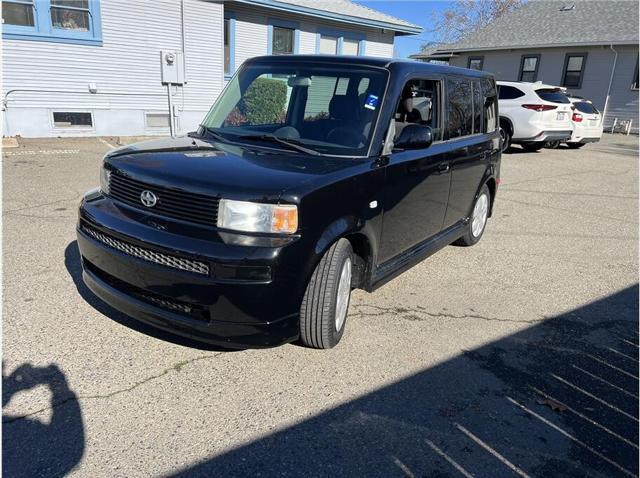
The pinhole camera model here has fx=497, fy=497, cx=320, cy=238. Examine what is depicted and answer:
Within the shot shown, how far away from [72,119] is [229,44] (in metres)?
5.28

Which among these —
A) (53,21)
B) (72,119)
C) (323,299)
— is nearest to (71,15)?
(53,21)

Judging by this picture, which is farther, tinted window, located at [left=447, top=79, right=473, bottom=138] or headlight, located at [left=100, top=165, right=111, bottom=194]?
tinted window, located at [left=447, top=79, right=473, bottom=138]

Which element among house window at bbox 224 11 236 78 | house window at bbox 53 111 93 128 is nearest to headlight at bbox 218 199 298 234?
house window at bbox 53 111 93 128

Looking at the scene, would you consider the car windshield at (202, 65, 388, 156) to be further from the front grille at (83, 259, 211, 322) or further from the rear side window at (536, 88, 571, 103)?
the rear side window at (536, 88, 571, 103)

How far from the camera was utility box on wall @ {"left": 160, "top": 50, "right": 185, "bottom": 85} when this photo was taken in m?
13.2

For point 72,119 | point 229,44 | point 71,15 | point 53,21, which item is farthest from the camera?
point 229,44

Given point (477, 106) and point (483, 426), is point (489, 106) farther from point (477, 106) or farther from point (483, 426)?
point (483, 426)

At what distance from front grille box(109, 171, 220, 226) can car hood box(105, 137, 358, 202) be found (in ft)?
0.12

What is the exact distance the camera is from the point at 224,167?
306 cm

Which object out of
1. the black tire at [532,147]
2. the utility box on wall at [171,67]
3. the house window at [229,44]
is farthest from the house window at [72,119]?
the black tire at [532,147]

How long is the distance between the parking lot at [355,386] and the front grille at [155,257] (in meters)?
0.71

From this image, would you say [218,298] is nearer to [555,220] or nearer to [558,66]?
[555,220]

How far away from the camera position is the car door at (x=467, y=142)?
188 inches

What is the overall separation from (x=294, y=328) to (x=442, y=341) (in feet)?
4.23
